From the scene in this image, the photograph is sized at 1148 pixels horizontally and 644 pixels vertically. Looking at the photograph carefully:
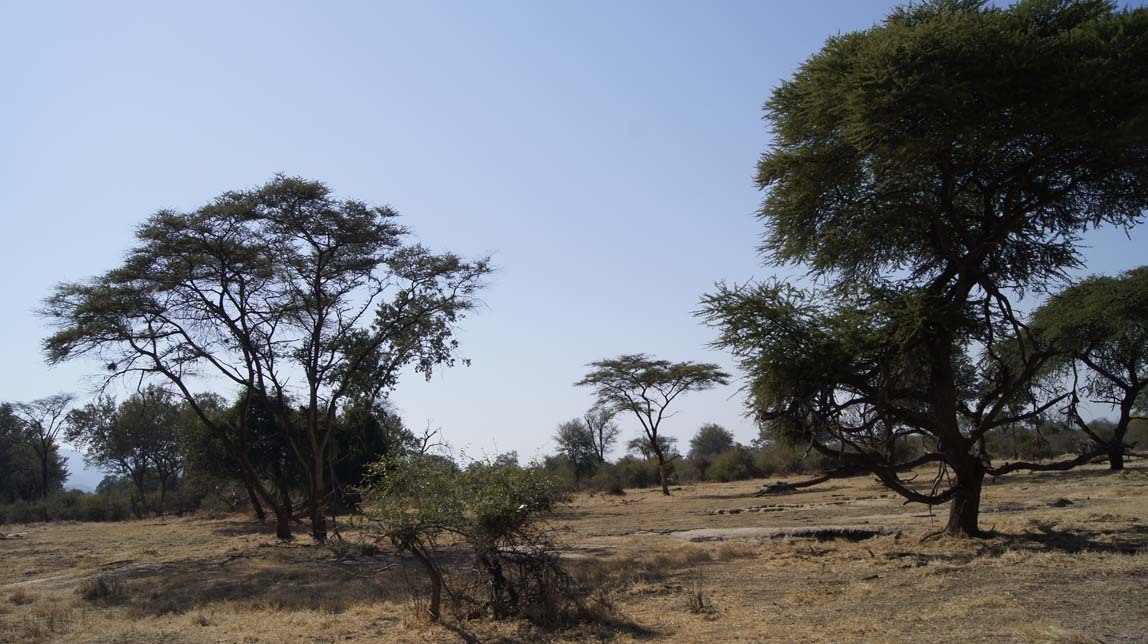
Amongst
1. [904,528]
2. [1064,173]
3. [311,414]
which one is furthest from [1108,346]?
[311,414]

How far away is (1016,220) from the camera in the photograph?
13.1 metres

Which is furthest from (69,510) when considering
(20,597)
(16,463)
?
(20,597)

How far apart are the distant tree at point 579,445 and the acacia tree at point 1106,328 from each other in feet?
133

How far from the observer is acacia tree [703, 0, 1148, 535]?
12.1 m

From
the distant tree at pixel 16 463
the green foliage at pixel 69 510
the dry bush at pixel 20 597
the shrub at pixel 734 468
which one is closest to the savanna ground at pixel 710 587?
the dry bush at pixel 20 597

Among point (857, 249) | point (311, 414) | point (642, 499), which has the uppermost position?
point (857, 249)

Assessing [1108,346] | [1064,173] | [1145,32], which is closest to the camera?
[1145,32]

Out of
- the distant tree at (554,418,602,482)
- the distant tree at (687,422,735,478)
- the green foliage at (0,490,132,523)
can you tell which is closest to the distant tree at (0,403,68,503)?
the green foliage at (0,490,132,523)

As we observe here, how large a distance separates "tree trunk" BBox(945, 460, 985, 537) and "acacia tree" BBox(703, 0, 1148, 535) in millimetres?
29

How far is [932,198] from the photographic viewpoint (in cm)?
1349

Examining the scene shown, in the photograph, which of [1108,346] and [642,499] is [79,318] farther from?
[1108,346]

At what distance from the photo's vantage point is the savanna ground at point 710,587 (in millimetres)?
7977

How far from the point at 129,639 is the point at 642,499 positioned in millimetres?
33385

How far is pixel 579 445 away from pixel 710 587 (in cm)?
5872
